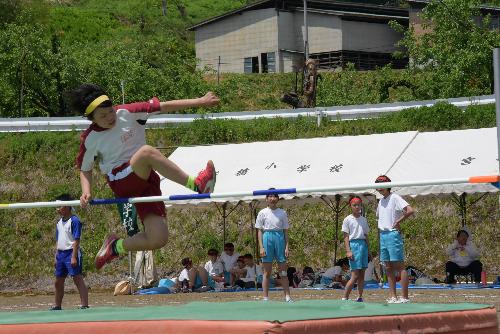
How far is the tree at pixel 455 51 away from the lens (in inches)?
1318

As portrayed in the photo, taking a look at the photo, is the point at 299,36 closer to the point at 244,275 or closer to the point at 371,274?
the point at 244,275

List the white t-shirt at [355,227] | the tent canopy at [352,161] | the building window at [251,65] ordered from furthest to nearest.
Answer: the building window at [251,65] < the tent canopy at [352,161] < the white t-shirt at [355,227]

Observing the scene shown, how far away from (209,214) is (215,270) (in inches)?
187

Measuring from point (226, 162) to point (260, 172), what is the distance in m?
1.00

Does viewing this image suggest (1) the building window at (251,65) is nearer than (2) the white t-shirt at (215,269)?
No

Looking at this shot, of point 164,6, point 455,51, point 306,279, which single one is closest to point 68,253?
point 306,279

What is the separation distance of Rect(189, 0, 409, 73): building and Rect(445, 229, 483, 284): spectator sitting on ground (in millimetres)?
27583

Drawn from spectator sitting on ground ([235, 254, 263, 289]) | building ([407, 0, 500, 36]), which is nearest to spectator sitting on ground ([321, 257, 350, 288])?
spectator sitting on ground ([235, 254, 263, 289])

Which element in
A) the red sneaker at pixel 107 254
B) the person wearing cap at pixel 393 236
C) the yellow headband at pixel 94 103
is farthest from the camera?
the person wearing cap at pixel 393 236

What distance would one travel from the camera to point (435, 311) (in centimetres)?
798

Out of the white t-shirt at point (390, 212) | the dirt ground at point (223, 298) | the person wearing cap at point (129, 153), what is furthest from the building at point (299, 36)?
the person wearing cap at point (129, 153)

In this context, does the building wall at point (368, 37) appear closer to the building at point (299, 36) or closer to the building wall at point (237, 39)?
the building at point (299, 36)

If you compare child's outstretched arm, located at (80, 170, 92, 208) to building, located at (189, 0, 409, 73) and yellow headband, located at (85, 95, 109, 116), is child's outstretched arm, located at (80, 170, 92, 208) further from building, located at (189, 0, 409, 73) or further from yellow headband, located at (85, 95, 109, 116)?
building, located at (189, 0, 409, 73)

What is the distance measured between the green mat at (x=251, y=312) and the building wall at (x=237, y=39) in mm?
39489
